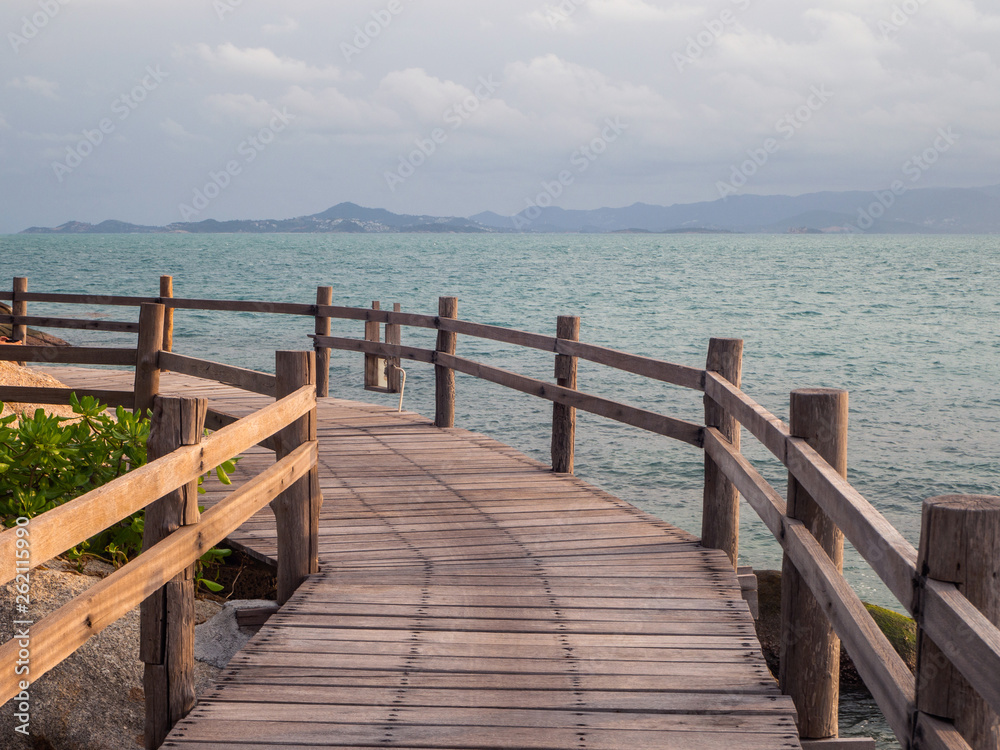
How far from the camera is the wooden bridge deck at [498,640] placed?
297cm

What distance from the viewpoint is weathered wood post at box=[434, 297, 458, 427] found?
26.7 ft

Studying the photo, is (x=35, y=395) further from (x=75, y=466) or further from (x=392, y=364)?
(x=392, y=364)

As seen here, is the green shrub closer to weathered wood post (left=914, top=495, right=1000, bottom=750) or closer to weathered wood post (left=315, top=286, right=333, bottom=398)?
weathered wood post (left=914, top=495, right=1000, bottom=750)

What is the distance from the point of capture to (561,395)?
21.4 ft

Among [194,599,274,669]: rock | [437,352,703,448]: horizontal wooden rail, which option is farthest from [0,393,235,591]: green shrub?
[437,352,703,448]: horizontal wooden rail

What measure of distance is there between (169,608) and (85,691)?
39.2 inches

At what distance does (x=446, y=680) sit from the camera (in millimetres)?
3336

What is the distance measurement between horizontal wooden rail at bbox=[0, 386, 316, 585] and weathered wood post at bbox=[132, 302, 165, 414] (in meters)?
2.76

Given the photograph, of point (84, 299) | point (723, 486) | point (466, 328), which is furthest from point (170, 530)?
point (84, 299)

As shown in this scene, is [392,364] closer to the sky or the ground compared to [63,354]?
closer to the ground

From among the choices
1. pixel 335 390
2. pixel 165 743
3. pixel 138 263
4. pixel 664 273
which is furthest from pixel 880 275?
pixel 165 743

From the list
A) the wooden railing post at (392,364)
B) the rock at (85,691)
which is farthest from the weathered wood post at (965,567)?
the wooden railing post at (392,364)

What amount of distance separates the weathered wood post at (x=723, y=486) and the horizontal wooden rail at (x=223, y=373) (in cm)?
242

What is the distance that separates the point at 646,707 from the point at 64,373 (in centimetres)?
1000
